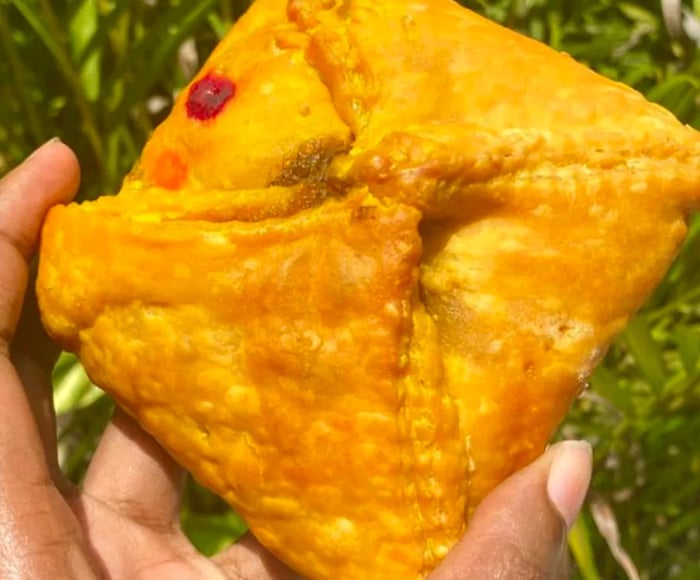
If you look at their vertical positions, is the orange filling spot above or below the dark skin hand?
above

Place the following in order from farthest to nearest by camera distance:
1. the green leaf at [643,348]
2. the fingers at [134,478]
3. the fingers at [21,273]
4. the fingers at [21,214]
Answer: the green leaf at [643,348] < the fingers at [134,478] < the fingers at [21,214] < the fingers at [21,273]

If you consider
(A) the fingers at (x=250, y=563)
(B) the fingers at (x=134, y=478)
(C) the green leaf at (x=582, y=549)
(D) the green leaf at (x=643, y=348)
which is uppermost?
(B) the fingers at (x=134, y=478)

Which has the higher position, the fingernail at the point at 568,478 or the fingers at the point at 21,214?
the fingers at the point at 21,214

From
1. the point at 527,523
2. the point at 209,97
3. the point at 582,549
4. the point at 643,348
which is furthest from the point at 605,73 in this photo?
the point at 527,523

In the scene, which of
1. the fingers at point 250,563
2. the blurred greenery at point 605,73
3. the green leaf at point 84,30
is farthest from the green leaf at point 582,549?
the green leaf at point 84,30

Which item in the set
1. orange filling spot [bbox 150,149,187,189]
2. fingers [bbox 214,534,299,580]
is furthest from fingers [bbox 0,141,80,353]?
fingers [bbox 214,534,299,580]

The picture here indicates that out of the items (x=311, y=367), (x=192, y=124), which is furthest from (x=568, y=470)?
(x=192, y=124)

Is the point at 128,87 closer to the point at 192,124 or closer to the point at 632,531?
the point at 192,124

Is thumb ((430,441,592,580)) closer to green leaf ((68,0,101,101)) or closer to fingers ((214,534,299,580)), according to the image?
fingers ((214,534,299,580))

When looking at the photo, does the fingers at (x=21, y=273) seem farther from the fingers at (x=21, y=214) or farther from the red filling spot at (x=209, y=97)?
the red filling spot at (x=209, y=97)
